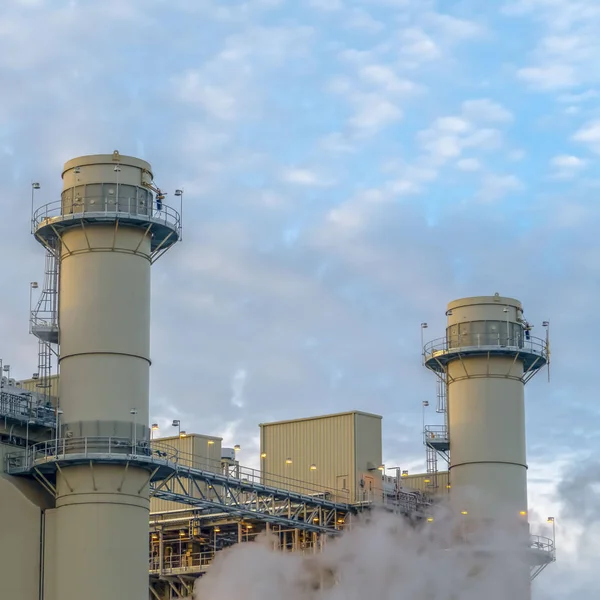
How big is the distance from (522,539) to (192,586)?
20224 mm

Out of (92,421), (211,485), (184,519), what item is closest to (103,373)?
(92,421)

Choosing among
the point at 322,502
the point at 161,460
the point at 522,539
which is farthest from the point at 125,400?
the point at 522,539

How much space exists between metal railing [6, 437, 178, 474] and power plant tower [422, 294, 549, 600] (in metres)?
29.6

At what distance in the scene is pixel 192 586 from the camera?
282 ft

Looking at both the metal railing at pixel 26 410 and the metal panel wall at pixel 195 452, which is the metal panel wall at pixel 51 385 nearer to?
the metal railing at pixel 26 410

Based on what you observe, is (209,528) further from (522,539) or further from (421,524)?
(522,539)

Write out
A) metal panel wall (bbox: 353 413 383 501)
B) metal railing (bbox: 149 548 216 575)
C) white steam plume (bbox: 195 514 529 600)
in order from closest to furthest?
white steam plume (bbox: 195 514 529 600)
metal panel wall (bbox: 353 413 383 501)
metal railing (bbox: 149 548 216 575)

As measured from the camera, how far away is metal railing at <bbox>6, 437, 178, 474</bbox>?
62.5 meters

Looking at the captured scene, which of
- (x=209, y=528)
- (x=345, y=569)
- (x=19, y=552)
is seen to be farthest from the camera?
(x=209, y=528)

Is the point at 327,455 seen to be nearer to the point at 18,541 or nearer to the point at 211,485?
the point at 211,485

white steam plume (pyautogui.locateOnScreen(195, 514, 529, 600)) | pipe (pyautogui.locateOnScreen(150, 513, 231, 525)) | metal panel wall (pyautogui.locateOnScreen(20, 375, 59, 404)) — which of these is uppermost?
metal panel wall (pyautogui.locateOnScreen(20, 375, 59, 404))

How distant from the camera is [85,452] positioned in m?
62.3

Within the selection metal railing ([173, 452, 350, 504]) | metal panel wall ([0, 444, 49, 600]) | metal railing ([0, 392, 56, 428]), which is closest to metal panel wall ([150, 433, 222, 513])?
metal railing ([173, 452, 350, 504])

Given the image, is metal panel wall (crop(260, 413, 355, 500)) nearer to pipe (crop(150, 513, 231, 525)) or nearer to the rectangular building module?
the rectangular building module
